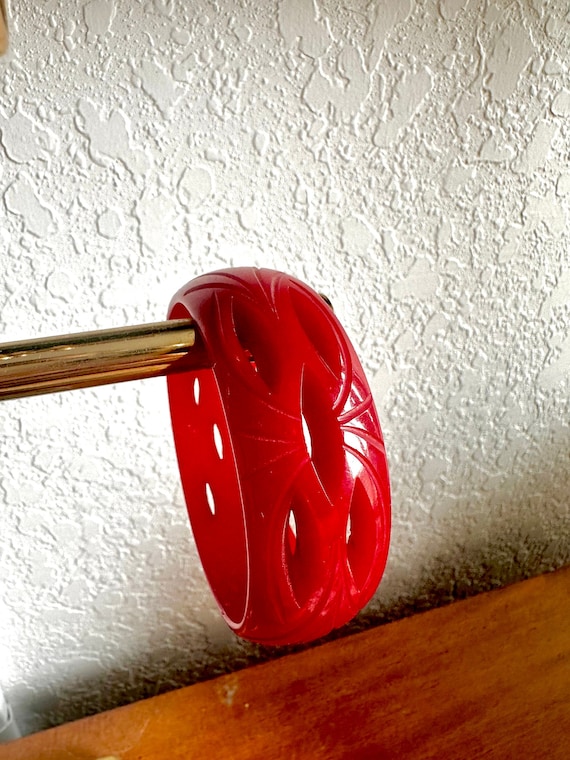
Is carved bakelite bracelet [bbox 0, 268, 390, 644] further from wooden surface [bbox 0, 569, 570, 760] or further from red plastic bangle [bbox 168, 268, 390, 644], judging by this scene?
wooden surface [bbox 0, 569, 570, 760]

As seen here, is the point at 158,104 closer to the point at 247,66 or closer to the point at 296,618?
the point at 247,66

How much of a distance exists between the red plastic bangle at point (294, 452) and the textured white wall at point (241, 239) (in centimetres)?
27

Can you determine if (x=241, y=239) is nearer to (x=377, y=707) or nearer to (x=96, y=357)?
(x=96, y=357)

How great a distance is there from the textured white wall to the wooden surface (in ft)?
0.36

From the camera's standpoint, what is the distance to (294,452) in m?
0.33

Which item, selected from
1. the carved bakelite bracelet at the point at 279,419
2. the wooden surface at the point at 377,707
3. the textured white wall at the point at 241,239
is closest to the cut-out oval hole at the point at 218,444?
the carved bakelite bracelet at the point at 279,419

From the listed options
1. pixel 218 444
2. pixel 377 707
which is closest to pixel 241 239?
pixel 218 444

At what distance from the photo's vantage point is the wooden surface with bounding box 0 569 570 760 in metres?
0.66

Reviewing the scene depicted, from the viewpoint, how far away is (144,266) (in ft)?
2.05

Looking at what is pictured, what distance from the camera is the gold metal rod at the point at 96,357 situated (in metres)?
0.35

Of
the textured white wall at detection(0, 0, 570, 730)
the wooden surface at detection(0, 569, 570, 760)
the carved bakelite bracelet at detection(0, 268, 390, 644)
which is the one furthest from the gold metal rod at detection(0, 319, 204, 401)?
the wooden surface at detection(0, 569, 570, 760)

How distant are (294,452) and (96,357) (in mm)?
125

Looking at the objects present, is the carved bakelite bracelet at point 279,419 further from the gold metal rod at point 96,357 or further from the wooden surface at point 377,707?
the wooden surface at point 377,707

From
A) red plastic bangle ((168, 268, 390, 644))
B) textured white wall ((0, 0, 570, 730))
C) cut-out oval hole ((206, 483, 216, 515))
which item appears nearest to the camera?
red plastic bangle ((168, 268, 390, 644))
